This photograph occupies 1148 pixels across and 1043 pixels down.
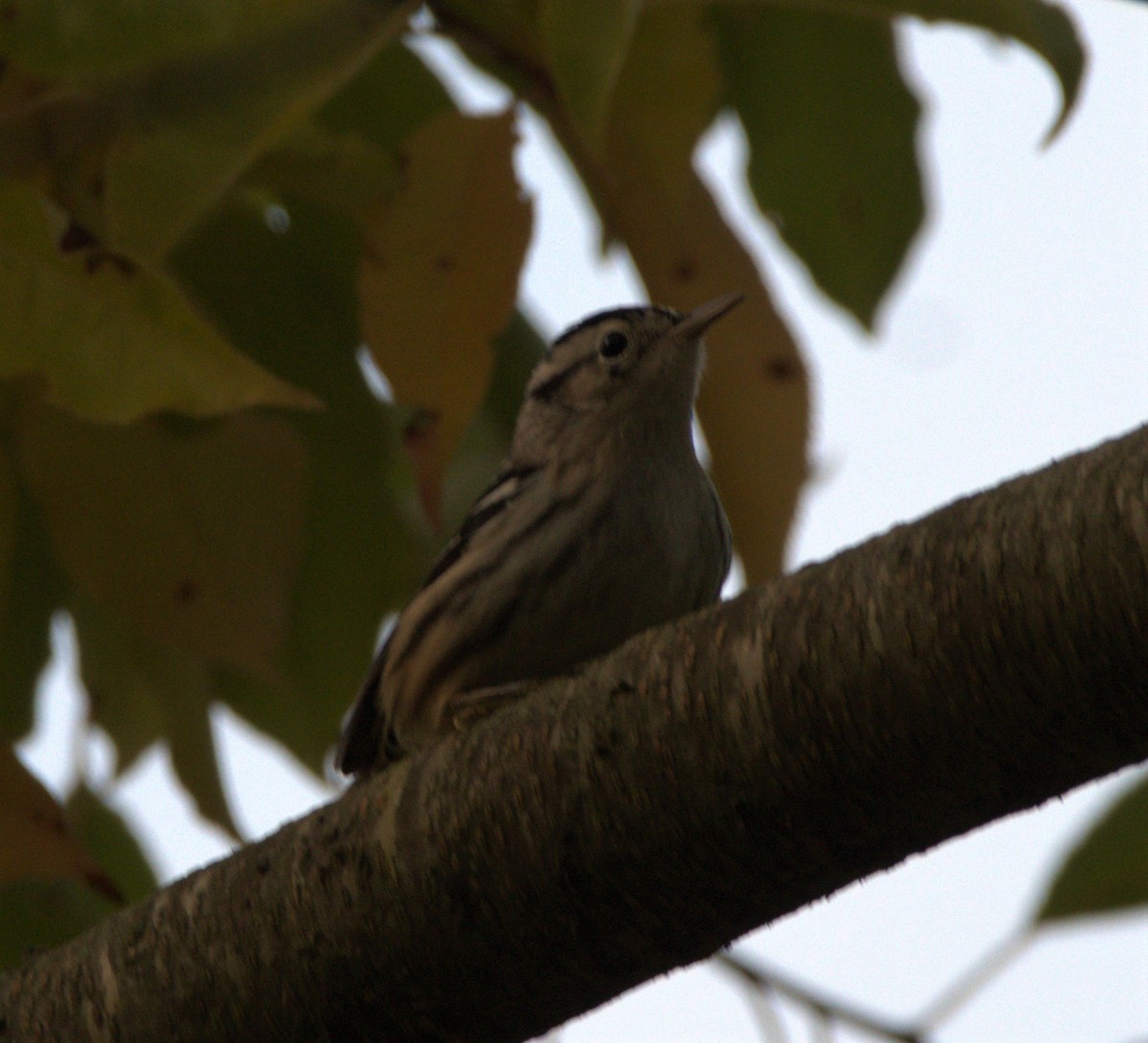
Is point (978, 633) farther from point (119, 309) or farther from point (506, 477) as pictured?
point (506, 477)

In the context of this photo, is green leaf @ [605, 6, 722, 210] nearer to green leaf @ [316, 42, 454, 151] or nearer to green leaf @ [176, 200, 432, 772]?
green leaf @ [316, 42, 454, 151]

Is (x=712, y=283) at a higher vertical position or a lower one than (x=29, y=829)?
higher

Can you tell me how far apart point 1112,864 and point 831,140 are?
53.9 inches

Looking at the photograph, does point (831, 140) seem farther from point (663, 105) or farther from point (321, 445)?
point (321, 445)

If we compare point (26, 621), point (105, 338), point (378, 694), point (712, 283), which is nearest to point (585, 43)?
point (105, 338)

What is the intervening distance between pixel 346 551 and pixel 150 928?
1.10 metres

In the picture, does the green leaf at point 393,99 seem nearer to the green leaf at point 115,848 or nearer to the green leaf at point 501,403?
the green leaf at point 501,403

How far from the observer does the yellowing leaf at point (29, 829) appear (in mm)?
2529

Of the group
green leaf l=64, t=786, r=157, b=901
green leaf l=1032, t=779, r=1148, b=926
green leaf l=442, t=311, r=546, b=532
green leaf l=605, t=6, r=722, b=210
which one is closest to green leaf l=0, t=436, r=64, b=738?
green leaf l=64, t=786, r=157, b=901

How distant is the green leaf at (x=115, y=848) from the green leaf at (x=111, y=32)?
181 centimetres

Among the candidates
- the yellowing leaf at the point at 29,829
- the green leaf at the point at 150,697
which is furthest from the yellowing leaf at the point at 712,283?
the yellowing leaf at the point at 29,829

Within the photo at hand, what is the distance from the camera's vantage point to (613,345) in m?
4.39

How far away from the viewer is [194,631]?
2.98m

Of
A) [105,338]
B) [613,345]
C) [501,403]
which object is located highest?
[613,345]
